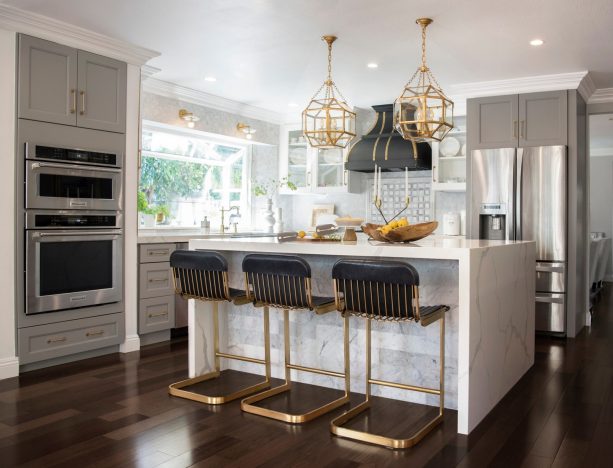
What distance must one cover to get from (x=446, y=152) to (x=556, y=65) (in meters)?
1.64

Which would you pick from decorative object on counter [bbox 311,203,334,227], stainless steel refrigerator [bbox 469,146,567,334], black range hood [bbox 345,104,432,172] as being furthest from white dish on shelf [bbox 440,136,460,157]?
decorative object on counter [bbox 311,203,334,227]

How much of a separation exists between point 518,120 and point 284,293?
3464 mm

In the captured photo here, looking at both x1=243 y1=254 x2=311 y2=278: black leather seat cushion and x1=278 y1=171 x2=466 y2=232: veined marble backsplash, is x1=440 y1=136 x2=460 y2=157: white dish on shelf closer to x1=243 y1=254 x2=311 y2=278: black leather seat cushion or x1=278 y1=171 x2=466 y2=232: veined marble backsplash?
x1=278 y1=171 x2=466 y2=232: veined marble backsplash

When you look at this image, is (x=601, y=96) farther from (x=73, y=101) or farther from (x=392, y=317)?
(x=73, y=101)

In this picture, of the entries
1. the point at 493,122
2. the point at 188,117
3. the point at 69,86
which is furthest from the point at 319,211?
the point at 69,86

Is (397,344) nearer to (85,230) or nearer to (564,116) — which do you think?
(85,230)

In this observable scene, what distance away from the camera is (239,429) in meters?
2.76

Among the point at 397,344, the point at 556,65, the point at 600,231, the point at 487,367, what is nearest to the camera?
the point at 487,367

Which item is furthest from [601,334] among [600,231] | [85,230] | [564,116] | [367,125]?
[600,231]

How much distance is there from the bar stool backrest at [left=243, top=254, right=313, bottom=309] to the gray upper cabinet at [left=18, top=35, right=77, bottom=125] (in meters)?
1.92

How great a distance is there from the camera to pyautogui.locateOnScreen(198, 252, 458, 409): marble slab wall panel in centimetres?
311

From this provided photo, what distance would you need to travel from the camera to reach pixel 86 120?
4.14 m

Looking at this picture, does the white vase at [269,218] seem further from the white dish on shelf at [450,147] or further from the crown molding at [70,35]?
the crown molding at [70,35]

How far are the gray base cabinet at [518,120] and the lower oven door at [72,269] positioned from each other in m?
3.50
